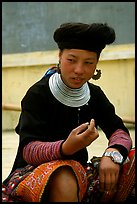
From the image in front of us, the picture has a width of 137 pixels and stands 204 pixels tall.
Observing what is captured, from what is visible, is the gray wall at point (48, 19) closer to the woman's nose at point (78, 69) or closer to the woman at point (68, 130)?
the woman at point (68, 130)

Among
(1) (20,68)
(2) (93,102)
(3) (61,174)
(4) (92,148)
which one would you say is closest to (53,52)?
(1) (20,68)

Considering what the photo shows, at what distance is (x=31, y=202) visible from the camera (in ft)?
5.44

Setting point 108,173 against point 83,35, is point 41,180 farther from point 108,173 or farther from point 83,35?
point 83,35

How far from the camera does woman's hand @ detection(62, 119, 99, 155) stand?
1.57m

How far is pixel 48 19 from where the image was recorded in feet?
20.0

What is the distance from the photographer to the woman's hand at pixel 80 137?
5.15 ft

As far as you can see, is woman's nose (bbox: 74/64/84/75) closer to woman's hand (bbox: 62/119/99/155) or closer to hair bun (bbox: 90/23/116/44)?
hair bun (bbox: 90/23/116/44)

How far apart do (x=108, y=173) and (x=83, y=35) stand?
1.76 feet

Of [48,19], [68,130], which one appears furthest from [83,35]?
[48,19]

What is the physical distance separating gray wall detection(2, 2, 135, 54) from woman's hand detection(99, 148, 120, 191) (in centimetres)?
440

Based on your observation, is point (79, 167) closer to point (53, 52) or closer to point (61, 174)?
point (61, 174)

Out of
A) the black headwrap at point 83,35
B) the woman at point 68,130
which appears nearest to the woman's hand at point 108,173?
the woman at point 68,130

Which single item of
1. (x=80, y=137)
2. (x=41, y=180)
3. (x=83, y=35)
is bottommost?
(x=41, y=180)

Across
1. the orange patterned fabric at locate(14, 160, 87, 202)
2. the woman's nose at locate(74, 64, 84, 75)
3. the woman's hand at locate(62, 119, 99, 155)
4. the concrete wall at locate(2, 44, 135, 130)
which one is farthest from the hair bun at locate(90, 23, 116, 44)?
the concrete wall at locate(2, 44, 135, 130)
